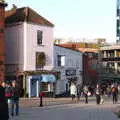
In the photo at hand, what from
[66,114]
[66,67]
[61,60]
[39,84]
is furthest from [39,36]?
[66,114]

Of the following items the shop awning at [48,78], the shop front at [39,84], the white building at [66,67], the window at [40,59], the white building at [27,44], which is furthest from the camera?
the white building at [66,67]

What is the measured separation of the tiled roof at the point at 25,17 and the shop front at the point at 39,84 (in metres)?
5.92

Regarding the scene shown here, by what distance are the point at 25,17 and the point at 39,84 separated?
24.5ft

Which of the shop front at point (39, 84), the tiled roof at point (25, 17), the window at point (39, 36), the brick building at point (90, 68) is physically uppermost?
the tiled roof at point (25, 17)

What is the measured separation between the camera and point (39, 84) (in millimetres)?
55438

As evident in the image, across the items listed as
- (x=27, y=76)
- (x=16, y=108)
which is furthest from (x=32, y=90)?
(x=16, y=108)

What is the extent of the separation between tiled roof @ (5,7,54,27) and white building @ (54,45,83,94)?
4.47 meters

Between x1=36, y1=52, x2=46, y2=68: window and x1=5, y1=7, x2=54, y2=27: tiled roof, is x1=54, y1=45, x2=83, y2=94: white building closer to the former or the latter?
x1=36, y1=52, x2=46, y2=68: window

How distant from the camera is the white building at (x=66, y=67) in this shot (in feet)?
198

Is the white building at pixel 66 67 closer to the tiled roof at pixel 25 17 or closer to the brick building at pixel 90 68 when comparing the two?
the brick building at pixel 90 68

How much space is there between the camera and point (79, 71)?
66250 millimetres

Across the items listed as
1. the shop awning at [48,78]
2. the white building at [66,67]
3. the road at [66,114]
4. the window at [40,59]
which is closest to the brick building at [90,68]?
the white building at [66,67]

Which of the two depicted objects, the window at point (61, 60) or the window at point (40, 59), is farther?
the window at point (61, 60)

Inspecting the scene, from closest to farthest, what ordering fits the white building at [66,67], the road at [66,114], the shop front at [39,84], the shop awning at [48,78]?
the road at [66,114]
the shop front at [39,84]
the shop awning at [48,78]
the white building at [66,67]
